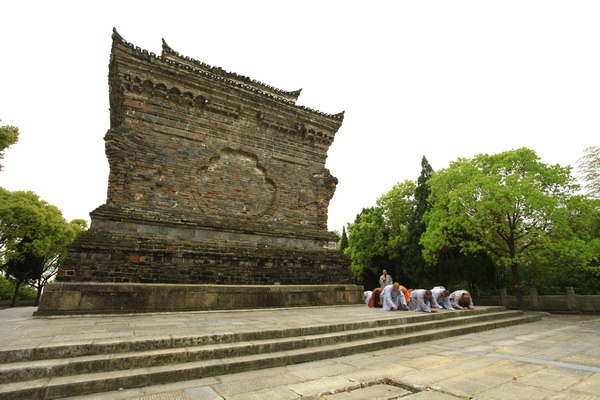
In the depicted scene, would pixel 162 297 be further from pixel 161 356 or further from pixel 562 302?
pixel 562 302

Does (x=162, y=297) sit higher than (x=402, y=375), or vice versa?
(x=162, y=297)

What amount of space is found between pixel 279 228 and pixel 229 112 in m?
4.70

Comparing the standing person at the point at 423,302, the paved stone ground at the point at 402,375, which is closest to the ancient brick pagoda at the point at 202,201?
the paved stone ground at the point at 402,375

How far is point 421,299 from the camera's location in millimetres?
8078

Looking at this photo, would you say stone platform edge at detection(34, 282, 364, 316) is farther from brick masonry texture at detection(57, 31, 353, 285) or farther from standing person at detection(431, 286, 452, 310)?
standing person at detection(431, 286, 452, 310)

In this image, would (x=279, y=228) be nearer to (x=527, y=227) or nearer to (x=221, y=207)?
(x=221, y=207)

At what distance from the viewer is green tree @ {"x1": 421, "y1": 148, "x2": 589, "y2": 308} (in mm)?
13328

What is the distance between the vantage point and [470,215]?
15352 mm

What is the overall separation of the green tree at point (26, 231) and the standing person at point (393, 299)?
64.7ft

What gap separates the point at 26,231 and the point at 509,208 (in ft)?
94.4

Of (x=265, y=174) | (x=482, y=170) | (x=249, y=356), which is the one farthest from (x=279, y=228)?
(x=482, y=170)

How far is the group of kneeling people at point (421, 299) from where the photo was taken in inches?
318

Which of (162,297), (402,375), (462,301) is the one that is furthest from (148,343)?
(462,301)

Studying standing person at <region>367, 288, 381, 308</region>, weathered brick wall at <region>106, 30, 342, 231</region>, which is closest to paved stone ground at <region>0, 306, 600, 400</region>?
standing person at <region>367, 288, 381, 308</region>
